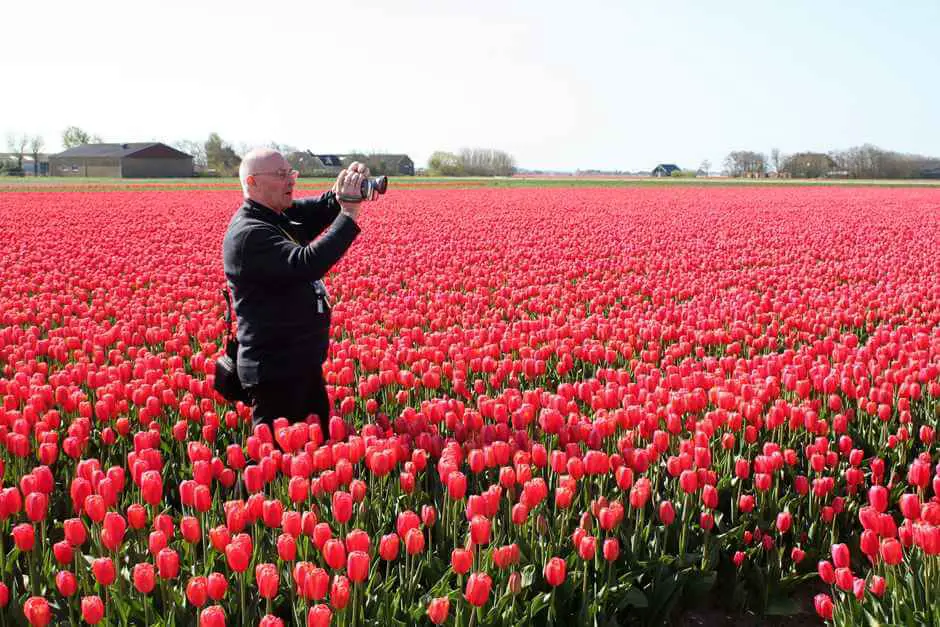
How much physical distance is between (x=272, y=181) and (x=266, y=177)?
37mm

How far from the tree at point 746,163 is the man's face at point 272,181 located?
341ft

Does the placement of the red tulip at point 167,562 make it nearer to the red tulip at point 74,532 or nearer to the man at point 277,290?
the red tulip at point 74,532

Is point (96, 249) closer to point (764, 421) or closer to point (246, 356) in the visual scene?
point (246, 356)

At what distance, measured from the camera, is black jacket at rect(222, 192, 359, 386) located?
4375 mm

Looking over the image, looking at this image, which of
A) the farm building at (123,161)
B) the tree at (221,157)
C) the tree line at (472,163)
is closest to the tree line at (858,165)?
the tree line at (472,163)

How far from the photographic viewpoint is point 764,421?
521 cm

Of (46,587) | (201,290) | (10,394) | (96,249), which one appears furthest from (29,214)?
(46,587)

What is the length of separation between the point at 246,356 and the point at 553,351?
3251 mm

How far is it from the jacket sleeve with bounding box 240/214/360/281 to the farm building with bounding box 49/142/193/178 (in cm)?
9664

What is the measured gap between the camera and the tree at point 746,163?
4085 inches

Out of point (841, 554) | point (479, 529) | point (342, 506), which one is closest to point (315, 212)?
point (342, 506)

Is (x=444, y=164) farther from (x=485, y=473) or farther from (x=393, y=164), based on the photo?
(x=485, y=473)

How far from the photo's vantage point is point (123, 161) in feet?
321

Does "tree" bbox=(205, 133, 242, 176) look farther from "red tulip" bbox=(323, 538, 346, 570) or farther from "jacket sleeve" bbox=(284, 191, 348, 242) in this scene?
"red tulip" bbox=(323, 538, 346, 570)
